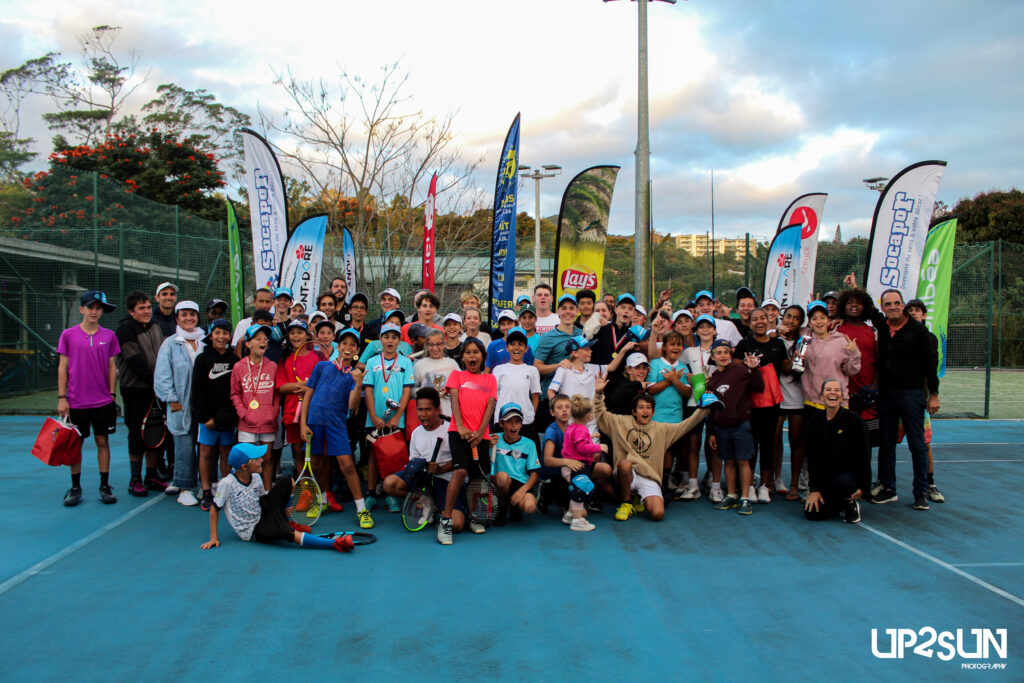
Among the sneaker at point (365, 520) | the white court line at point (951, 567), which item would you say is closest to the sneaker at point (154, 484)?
the sneaker at point (365, 520)

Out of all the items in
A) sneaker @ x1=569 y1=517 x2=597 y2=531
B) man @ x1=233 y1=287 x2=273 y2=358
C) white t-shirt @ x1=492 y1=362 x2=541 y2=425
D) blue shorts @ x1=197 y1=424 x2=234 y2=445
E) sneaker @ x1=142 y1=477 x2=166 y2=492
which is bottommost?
sneaker @ x1=569 y1=517 x2=597 y2=531

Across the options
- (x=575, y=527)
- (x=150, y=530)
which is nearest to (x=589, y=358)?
(x=575, y=527)

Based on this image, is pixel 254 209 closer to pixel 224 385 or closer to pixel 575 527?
pixel 224 385

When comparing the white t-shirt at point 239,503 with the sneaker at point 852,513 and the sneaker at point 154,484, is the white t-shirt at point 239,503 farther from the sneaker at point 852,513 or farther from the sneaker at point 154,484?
the sneaker at point 852,513

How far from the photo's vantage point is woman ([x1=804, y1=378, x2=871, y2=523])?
224 inches

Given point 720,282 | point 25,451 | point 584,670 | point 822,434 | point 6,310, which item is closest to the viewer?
point 584,670

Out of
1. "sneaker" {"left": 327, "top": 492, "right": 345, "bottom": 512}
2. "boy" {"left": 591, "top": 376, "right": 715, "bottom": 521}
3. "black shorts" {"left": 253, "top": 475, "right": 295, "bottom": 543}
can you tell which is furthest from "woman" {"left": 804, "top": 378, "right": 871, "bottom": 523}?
"black shorts" {"left": 253, "top": 475, "right": 295, "bottom": 543}

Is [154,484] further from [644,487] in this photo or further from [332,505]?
[644,487]

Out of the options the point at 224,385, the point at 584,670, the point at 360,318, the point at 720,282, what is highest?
the point at 720,282

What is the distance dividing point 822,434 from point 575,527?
232cm

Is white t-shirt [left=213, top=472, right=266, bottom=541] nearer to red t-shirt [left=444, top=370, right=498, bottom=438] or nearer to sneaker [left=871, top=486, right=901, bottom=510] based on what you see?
red t-shirt [left=444, top=370, right=498, bottom=438]

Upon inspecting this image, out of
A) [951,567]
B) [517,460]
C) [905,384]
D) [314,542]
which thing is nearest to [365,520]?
[314,542]

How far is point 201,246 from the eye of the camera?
12844mm

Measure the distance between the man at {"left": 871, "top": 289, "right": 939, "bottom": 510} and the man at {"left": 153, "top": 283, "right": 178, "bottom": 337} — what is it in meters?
6.90
